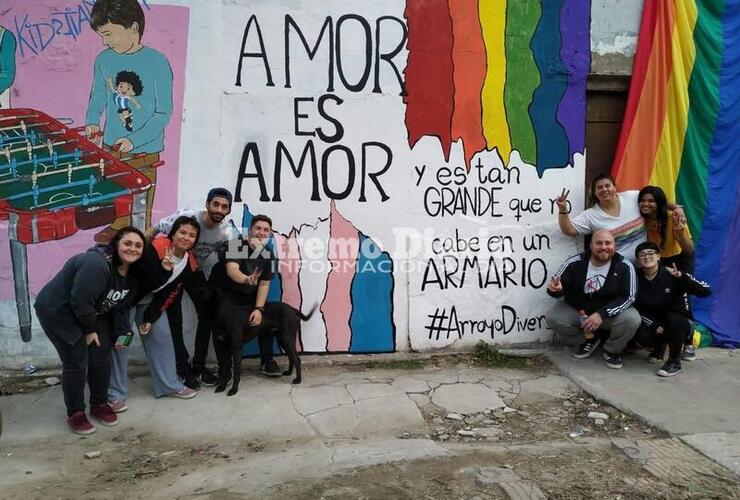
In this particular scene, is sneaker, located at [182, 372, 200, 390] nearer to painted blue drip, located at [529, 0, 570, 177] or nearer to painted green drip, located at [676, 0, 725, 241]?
painted blue drip, located at [529, 0, 570, 177]

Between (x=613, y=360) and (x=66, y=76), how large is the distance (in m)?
5.42

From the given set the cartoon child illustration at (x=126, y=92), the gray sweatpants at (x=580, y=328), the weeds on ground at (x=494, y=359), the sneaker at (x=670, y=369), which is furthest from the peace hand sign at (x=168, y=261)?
the sneaker at (x=670, y=369)

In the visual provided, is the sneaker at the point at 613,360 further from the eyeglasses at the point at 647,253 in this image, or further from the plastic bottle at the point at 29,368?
the plastic bottle at the point at 29,368

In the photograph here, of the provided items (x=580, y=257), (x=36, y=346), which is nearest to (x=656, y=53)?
(x=580, y=257)

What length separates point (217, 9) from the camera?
512 cm

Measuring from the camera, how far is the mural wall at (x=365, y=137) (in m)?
5.04

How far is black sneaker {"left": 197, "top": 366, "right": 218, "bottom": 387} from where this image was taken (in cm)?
487

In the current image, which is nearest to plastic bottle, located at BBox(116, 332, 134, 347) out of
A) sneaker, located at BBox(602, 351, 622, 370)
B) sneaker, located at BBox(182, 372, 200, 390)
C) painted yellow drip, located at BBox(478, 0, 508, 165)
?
sneaker, located at BBox(182, 372, 200, 390)

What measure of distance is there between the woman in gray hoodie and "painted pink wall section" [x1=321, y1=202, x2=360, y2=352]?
180 centimetres

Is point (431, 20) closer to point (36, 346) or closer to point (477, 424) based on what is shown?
point (477, 424)

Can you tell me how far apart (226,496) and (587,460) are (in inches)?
84.9

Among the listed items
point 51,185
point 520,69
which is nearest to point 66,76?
point 51,185

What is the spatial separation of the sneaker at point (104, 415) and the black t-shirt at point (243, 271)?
3.97 feet

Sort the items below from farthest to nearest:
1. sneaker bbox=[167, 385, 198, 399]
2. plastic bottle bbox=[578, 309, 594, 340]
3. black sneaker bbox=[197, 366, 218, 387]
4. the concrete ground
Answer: plastic bottle bbox=[578, 309, 594, 340] → black sneaker bbox=[197, 366, 218, 387] → sneaker bbox=[167, 385, 198, 399] → the concrete ground
